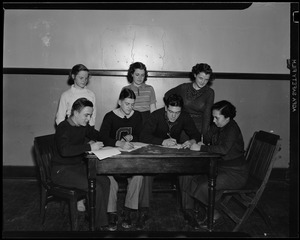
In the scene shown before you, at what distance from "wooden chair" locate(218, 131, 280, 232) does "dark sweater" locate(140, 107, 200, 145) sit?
25.3 inches

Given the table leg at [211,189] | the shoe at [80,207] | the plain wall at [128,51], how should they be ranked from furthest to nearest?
the plain wall at [128,51] → the shoe at [80,207] → the table leg at [211,189]

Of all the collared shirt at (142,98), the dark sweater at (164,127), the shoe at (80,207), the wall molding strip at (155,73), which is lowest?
the shoe at (80,207)

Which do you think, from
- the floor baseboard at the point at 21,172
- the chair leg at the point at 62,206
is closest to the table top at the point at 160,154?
the chair leg at the point at 62,206

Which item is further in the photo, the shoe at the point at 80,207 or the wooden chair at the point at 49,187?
the shoe at the point at 80,207

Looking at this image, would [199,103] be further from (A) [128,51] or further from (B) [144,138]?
(A) [128,51]

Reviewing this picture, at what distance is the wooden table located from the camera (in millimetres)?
3098

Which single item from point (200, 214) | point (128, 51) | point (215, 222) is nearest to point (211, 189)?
point (215, 222)

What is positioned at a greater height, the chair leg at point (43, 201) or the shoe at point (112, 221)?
the chair leg at point (43, 201)

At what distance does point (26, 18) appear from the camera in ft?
17.1

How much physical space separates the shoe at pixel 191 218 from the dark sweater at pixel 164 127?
0.79 m

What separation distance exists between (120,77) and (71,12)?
1.18 m

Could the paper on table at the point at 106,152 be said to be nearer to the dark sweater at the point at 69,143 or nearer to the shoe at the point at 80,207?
the dark sweater at the point at 69,143

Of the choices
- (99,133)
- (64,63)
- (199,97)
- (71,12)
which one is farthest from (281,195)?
(71,12)

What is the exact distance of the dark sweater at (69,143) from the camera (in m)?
3.28
